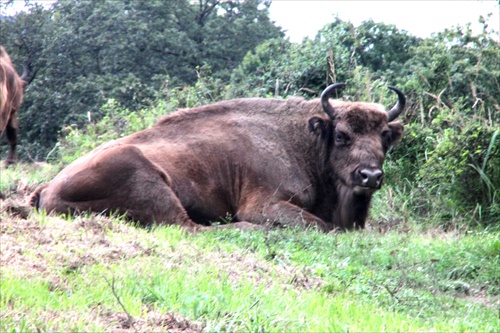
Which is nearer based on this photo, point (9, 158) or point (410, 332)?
point (410, 332)

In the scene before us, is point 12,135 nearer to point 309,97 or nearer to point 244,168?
point 309,97

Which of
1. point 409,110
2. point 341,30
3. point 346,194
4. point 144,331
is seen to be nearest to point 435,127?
point 409,110

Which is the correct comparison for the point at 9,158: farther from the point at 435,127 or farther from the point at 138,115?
the point at 435,127

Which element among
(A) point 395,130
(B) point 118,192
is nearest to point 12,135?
(B) point 118,192

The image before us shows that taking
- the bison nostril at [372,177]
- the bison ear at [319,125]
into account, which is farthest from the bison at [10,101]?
the bison nostril at [372,177]

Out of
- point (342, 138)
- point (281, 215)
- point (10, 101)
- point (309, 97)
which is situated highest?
point (342, 138)

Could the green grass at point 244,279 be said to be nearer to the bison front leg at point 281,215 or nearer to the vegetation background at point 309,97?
the vegetation background at point 309,97

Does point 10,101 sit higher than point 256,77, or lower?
lower

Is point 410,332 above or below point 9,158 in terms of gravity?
above

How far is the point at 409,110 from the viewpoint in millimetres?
14289

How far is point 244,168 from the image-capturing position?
1003 cm

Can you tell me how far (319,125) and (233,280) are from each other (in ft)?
15.2

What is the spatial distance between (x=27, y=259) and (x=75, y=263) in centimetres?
37

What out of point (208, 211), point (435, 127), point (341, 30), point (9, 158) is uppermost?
point (341, 30)
